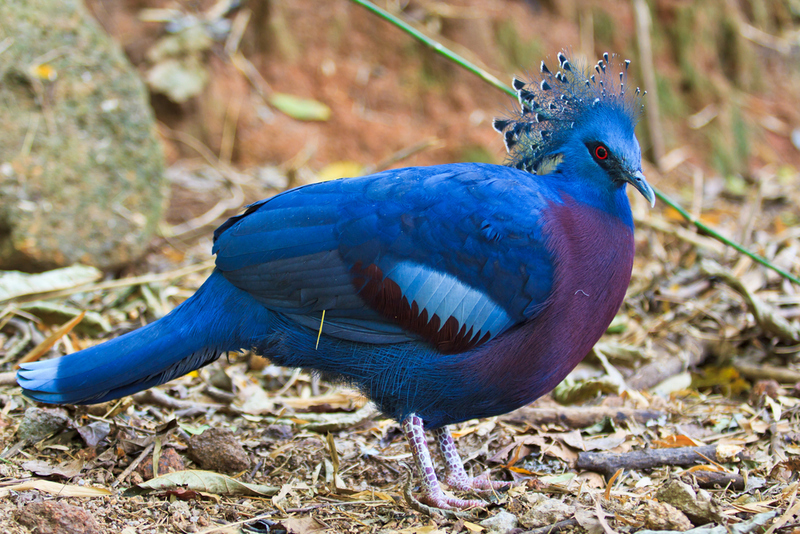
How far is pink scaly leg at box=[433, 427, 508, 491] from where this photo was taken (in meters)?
2.79


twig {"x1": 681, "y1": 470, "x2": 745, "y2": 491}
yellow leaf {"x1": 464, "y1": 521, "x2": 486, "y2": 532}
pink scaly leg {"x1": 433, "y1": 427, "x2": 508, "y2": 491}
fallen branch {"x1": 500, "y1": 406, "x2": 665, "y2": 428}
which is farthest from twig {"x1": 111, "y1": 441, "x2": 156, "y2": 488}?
twig {"x1": 681, "y1": 470, "x2": 745, "y2": 491}

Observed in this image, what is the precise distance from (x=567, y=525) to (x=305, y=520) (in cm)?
91

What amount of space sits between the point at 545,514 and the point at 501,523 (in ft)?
0.51

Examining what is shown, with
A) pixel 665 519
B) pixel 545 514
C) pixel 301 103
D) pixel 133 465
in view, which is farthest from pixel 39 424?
pixel 301 103

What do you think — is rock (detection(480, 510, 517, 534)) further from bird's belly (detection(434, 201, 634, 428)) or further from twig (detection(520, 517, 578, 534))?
bird's belly (detection(434, 201, 634, 428))

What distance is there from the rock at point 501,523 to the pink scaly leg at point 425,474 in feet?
0.61

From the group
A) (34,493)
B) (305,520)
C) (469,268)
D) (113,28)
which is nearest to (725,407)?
(469,268)

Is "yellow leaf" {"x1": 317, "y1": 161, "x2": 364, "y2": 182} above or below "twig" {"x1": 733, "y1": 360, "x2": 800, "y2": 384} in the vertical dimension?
above

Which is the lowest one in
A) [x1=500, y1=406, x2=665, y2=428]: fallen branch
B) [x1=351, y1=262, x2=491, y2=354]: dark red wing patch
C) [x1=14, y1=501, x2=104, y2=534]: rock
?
[x1=14, y1=501, x2=104, y2=534]: rock

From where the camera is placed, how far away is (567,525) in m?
2.38

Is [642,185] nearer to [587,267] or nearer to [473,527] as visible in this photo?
[587,267]

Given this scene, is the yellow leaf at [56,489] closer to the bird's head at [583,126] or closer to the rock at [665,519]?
the rock at [665,519]

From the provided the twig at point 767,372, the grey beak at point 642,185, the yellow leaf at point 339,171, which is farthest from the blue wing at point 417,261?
the yellow leaf at point 339,171

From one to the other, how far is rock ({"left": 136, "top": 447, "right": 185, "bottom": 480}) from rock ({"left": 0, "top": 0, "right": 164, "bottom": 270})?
196 cm
